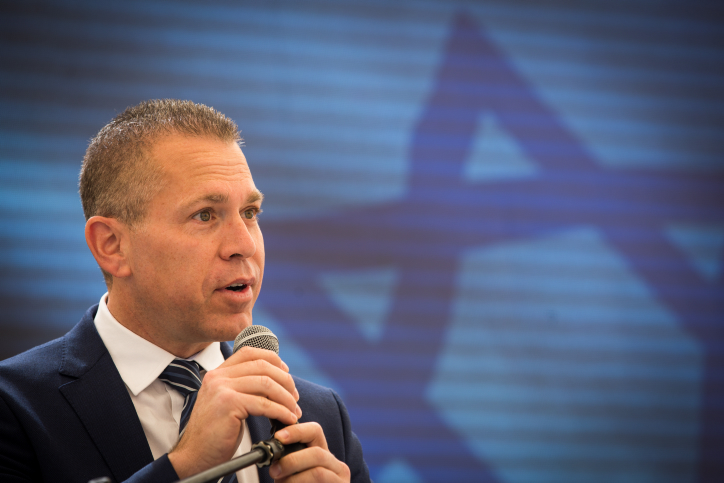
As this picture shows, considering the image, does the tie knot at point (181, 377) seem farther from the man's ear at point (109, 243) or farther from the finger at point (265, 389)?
the finger at point (265, 389)

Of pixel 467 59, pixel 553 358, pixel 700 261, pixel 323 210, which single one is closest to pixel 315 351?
pixel 323 210

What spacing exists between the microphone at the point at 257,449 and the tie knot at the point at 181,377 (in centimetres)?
23

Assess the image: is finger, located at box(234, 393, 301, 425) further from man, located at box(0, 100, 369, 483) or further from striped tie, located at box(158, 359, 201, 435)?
striped tie, located at box(158, 359, 201, 435)

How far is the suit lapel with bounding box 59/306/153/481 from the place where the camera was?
1562 mm

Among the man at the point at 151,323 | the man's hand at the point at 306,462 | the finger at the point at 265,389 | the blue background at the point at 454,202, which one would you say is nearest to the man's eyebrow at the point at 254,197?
the man at the point at 151,323

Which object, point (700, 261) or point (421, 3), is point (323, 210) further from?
point (700, 261)

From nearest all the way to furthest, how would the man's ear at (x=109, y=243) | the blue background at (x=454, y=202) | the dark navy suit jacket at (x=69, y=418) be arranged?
1. the dark navy suit jacket at (x=69, y=418)
2. the man's ear at (x=109, y=243)
3. the blue background at (x=454, y=202)

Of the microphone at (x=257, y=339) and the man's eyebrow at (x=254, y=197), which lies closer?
the microphone at (x=257, y=339)

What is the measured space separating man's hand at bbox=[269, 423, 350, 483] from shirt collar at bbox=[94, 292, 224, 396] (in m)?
0.53

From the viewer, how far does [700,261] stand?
396 cm

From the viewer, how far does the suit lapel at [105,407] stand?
156 cm

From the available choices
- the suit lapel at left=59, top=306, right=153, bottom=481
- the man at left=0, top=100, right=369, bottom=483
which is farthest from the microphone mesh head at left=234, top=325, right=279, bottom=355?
the suit lapel at left=59, top=306, right=153, bottom=481

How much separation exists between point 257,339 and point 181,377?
13.5 inches

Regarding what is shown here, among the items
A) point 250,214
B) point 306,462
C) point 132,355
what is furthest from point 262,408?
point 250,214
